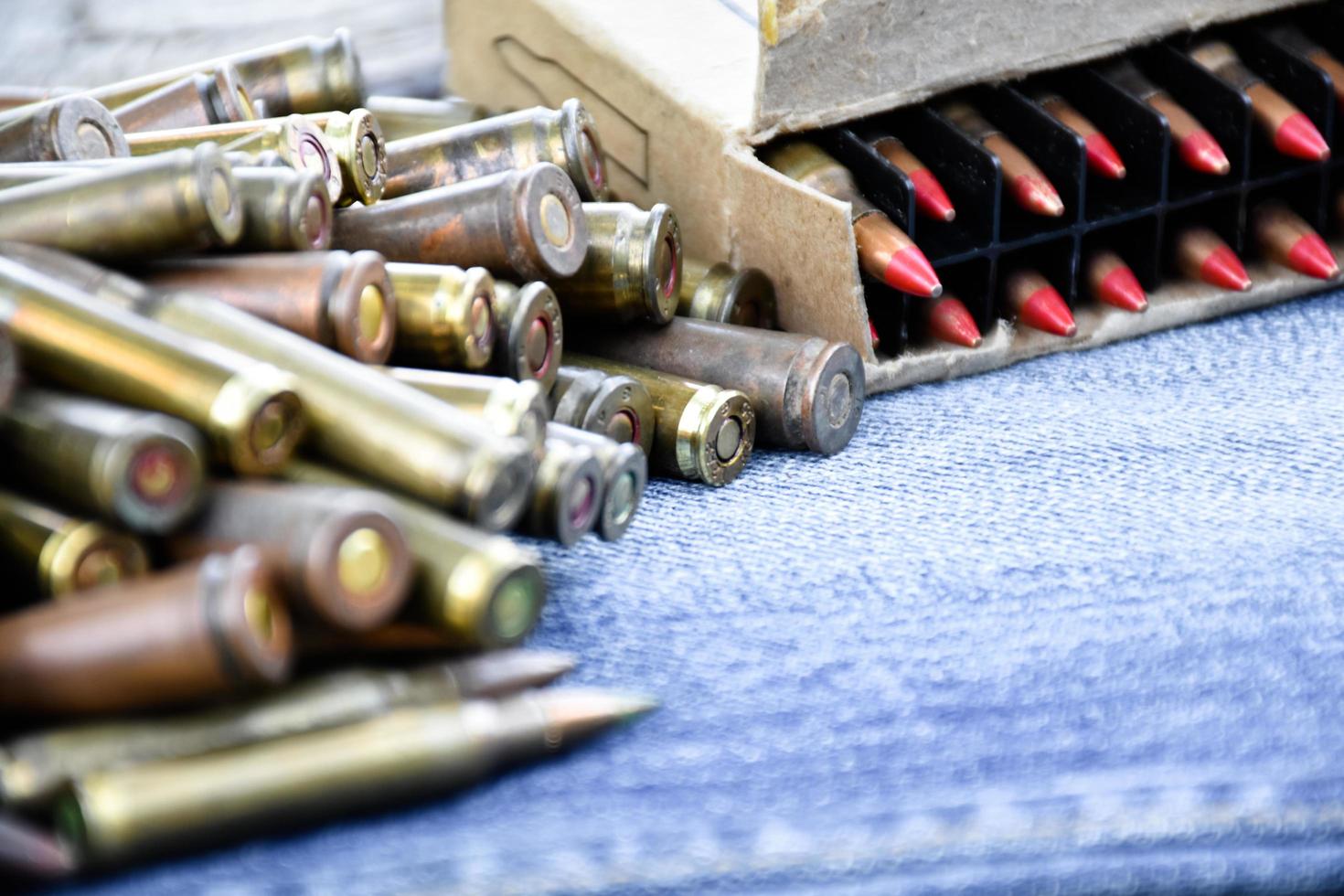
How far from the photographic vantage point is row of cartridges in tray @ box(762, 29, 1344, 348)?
200 centimetres

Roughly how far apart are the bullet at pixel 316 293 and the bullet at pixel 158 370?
0.43 ft

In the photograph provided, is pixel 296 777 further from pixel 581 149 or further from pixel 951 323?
pixel 951 323

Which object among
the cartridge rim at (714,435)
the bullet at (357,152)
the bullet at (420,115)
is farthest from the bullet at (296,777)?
the bullet at (420,115)

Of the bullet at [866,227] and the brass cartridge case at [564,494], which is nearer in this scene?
the brass cartridge case at [564,494]

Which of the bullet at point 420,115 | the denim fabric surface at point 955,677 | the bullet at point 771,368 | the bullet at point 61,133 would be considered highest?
the bullet at point 61,133

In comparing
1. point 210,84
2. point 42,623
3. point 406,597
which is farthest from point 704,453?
point 210,84

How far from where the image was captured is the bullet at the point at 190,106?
207 cm

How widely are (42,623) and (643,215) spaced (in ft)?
2.92

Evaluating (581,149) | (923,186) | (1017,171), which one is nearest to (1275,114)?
(1017,171)

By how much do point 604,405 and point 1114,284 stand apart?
854mm

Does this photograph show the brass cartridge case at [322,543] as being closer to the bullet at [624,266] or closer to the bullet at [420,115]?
the bullet at [624,266]

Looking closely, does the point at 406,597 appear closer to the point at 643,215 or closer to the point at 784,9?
the point at 643,215

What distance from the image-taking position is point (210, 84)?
2102mm

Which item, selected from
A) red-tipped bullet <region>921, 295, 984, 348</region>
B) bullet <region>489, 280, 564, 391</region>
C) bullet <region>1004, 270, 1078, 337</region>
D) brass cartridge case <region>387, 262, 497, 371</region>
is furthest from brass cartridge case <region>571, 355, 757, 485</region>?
bullet <region>1004, 270, 1078, 337</region>
